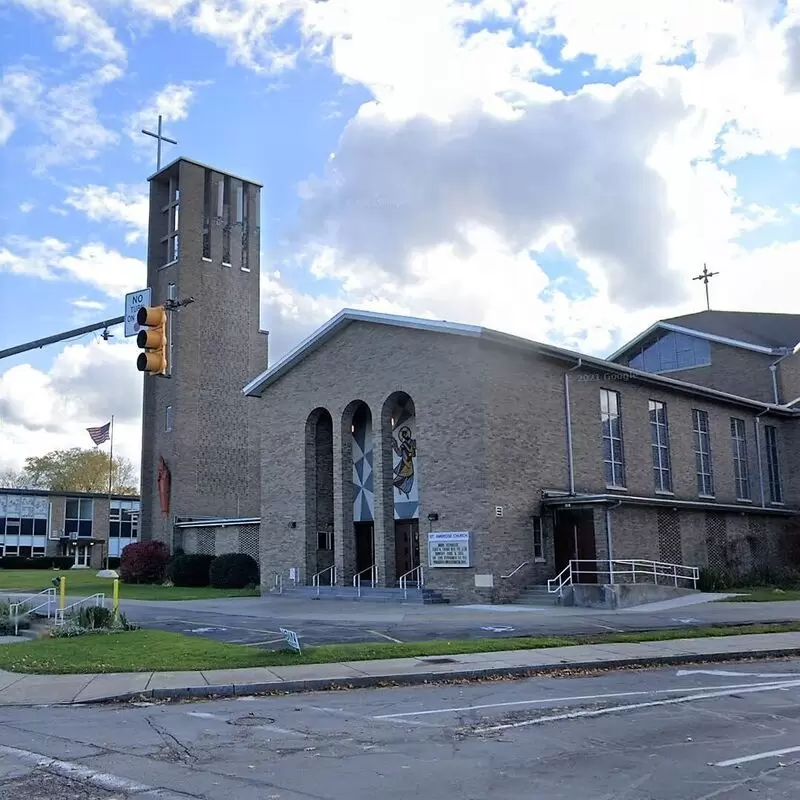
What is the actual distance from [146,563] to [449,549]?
2213 centimetres

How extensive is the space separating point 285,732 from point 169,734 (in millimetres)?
1167

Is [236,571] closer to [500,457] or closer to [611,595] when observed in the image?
[500,457]

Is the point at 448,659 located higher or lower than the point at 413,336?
lower

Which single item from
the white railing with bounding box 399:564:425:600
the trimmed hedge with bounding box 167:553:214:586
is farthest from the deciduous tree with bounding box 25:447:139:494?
the white railing with bounding box 399:564:425:600

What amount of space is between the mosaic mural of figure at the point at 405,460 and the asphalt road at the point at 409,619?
192 inches

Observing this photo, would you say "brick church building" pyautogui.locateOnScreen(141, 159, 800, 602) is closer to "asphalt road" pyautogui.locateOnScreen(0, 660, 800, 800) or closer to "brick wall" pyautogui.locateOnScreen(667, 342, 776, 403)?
"brick wall" pyautogui.locateOnScreen(667, 342, 776, 403)

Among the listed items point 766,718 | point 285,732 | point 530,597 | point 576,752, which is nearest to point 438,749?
Answer: point 576,752

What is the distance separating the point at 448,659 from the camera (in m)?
14.9

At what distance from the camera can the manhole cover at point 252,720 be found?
999 centimetres

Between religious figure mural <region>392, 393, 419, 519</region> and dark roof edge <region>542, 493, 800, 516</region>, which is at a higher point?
religious figure mural <region>392, 393, 419, 519</region>

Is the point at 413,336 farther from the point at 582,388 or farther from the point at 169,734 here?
Result: the point at 169,734

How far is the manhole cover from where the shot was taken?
9.99 m

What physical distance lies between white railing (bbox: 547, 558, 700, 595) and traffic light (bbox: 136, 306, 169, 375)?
56.5 feet

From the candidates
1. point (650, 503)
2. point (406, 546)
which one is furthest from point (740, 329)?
point (406, 546)
